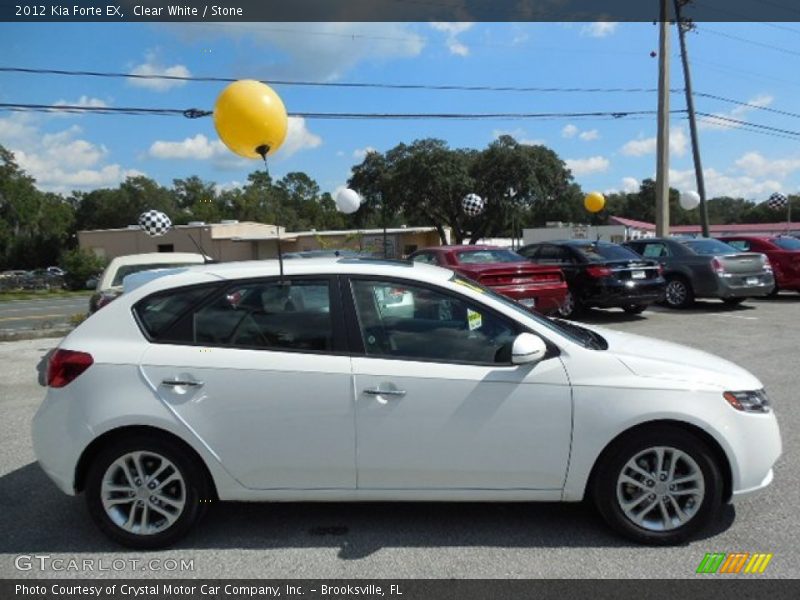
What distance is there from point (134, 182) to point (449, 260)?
8616 centimetres

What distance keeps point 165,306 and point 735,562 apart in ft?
10.8

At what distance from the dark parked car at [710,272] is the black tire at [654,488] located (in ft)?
33.7

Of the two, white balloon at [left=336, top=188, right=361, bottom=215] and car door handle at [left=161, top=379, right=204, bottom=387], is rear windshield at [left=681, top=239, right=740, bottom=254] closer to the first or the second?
white balloon at [left=336, top=188, right=361, bottom=215]

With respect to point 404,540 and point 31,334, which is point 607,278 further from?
point 31,334

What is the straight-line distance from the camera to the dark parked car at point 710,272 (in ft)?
40.9

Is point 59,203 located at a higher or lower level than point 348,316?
higher

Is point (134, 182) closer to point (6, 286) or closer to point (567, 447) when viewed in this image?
point (6, 286)

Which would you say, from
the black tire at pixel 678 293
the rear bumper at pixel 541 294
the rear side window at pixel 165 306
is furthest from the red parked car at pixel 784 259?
the rear side window at pixel 165 306

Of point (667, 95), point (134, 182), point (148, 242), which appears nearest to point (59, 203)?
point (134, 182)

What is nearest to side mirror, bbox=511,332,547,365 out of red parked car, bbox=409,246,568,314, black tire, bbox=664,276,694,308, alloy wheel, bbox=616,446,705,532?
alloy wheel, bbox=616,446,705,532

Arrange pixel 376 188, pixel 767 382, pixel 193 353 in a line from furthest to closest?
pixel 376 188 → pixel 767 382 → pixel 193 353


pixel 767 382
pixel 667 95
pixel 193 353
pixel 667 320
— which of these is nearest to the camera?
pixel 193 353

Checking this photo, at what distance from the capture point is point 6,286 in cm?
4881

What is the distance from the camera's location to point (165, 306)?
3590 millimetres
